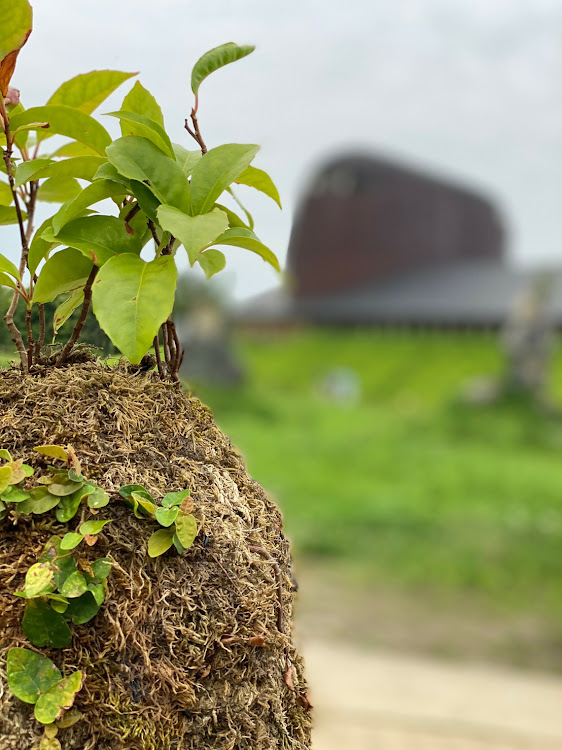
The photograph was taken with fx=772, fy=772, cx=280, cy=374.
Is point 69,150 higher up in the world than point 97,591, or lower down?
higher up

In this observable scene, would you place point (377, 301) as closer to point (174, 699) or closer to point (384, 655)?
point (384, 655)

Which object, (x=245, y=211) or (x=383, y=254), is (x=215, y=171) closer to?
(x=245, y=211)

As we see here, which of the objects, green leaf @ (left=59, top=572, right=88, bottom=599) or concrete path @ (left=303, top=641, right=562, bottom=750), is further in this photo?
concrete path @ (left=303, top=641, right=562, bottom=750)

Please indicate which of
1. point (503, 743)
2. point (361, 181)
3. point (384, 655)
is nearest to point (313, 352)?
point (361, 181)

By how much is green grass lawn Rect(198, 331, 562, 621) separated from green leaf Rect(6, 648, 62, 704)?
5.50ft

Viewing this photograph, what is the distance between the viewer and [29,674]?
0.56 meters

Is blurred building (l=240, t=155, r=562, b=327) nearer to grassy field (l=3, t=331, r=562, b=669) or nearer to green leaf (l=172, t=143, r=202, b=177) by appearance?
grassy field (l=3, t=331, r=562, b=669)

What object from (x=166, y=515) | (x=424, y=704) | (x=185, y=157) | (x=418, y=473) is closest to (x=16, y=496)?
(x=166, y=515)

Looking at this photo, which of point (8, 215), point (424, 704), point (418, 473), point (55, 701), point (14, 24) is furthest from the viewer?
point (418, 473)

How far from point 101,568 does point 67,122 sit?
38 cm

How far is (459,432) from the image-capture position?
6.77m

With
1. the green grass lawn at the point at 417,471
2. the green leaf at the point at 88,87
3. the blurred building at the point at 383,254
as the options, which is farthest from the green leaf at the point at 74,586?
the blurred building at the point at 383,254

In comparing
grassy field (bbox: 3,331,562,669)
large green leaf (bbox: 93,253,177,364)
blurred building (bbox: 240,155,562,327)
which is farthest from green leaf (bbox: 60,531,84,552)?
blurred building (bbox: 240,155,562,327)

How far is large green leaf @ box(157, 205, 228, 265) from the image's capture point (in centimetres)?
56
